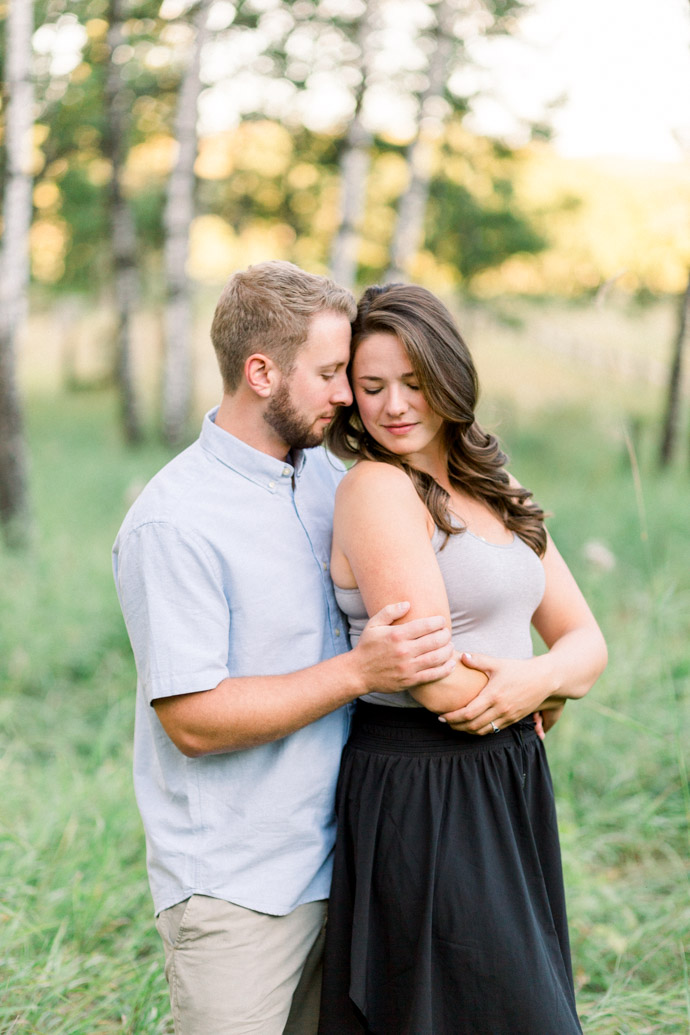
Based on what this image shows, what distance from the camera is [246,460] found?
1.91 meters

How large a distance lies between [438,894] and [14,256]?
5799 millimetres

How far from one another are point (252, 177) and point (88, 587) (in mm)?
11577

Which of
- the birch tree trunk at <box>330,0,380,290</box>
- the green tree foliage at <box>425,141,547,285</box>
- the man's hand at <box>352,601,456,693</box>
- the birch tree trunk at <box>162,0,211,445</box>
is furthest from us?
the green tree foliage at <box>425,141,547,285</box>

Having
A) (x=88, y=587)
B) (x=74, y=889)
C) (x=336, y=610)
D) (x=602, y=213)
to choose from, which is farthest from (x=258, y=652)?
(x=602, y=213)

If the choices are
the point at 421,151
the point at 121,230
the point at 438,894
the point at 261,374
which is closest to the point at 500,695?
the point at 438,894

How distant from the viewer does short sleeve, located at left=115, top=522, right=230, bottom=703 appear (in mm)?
1713

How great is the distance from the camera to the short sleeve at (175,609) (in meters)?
1.71

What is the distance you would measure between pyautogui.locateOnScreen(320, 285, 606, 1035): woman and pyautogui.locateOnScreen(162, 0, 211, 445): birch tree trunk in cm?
884

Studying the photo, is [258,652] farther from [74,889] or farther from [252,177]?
[252,177]

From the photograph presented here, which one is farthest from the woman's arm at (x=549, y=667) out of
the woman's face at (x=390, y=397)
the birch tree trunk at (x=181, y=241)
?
the birch tree trunk at (x=181, y=241)

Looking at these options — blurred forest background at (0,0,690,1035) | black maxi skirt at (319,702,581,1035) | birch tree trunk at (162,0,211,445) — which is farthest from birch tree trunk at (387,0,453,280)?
black maxi skirt at (319,702,581,1035)

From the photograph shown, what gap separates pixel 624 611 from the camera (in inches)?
212

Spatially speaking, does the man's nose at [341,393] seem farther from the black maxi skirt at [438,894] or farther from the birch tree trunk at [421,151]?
the birch tree trunk at [421,151]

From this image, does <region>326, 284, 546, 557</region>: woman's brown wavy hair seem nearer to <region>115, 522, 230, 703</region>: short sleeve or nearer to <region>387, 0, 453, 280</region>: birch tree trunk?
<region>115, 522, 230, 703</region>: short sleeve
